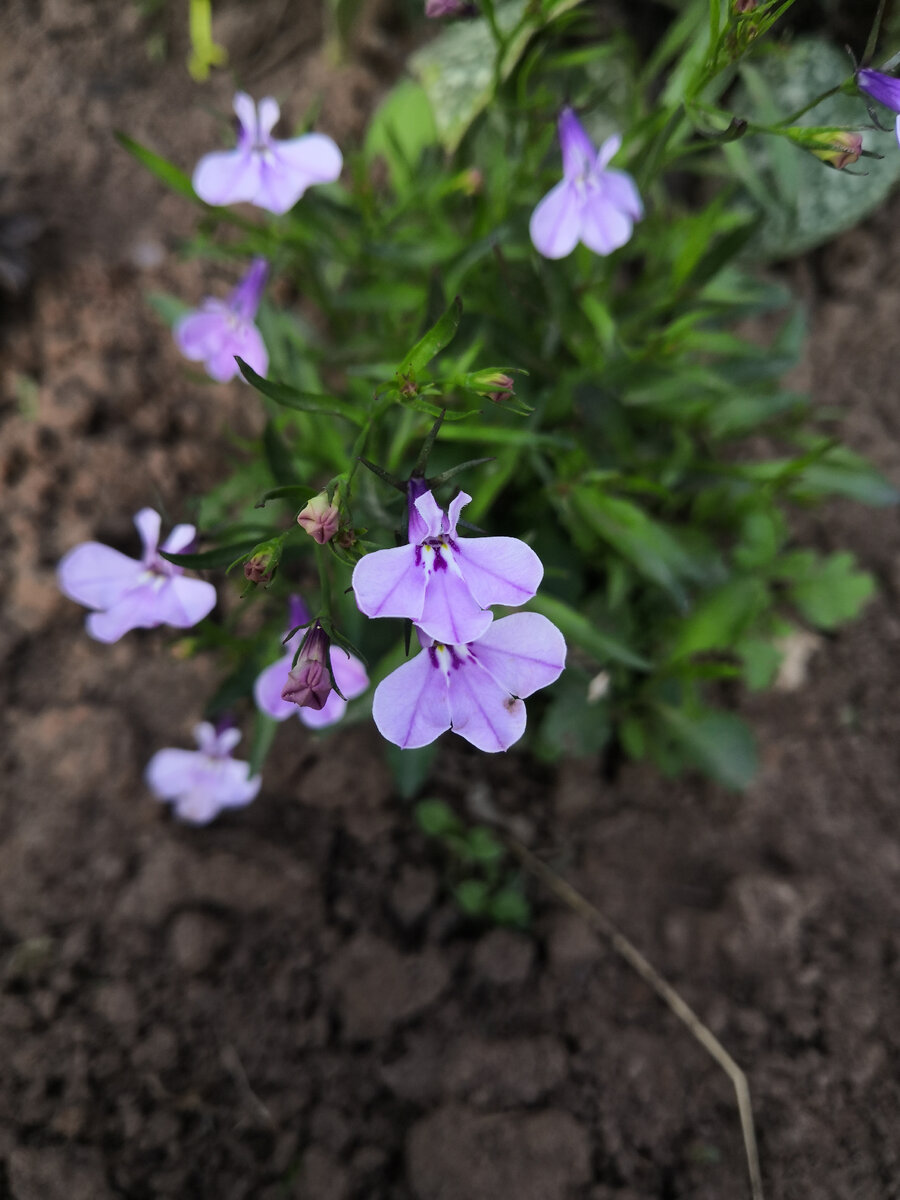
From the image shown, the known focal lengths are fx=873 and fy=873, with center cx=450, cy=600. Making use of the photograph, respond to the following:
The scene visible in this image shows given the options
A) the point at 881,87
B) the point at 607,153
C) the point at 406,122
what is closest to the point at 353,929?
the point at 607,153

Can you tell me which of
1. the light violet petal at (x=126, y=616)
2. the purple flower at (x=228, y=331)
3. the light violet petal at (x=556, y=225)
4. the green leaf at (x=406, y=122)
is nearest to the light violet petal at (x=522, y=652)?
the light violet petal at (x=126, y=616)

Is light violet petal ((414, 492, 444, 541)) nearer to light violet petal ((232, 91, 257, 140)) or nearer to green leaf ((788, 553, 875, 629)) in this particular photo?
light violet petal ((232, 91, 257, 140))

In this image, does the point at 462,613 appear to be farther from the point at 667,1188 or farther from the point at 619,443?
the point at 667,1188

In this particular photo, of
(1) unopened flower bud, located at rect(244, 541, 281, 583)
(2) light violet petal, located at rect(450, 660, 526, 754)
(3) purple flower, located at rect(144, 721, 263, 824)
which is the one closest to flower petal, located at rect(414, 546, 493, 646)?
(2) light violet petal, located at rect(450, 660, 526, 754)

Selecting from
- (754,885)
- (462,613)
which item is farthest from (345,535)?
(754,885)

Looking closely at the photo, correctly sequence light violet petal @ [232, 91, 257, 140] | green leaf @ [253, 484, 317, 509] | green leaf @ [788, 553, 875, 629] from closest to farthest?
1. green leaf @ [253, 484, 317, 509]
2. light violet petal @ [232, 91, 257, 140]
3. green leaf @ [788, 553, 875, 629]
